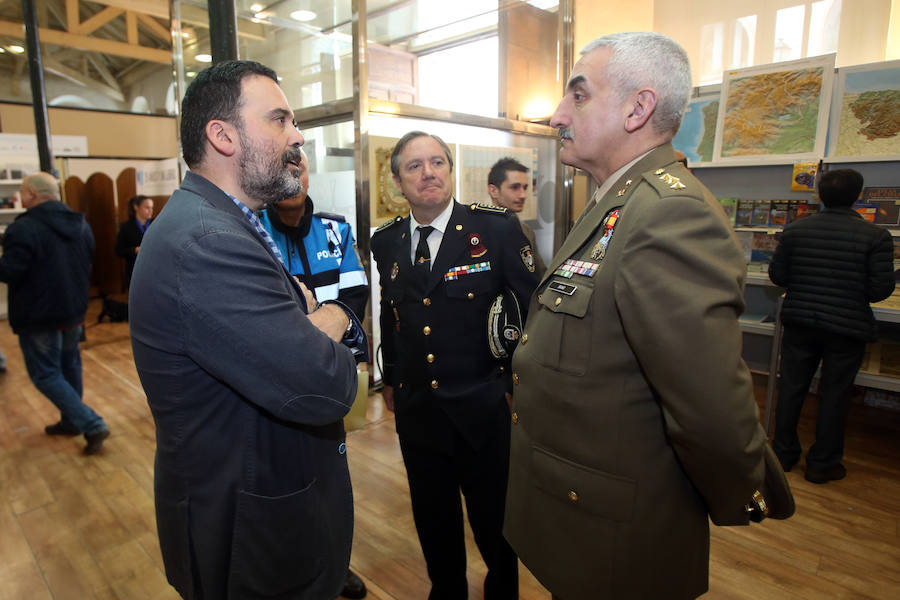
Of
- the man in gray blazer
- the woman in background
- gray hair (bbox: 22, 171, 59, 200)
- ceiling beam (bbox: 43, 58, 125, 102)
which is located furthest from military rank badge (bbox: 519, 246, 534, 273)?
ceiling beam (bbox: 43, 58, 125, 102)

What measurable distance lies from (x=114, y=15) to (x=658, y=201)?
10.9 metres

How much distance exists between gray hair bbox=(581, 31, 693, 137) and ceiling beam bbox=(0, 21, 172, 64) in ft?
34.1

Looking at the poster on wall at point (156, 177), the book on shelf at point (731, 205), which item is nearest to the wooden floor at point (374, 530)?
the book on shelf at point (731, 205)

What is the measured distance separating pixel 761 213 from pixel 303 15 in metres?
4.03

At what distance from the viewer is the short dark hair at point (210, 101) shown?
3.55ft

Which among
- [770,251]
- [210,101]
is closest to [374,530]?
[210,101]

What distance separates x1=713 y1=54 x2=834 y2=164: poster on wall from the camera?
3777mm

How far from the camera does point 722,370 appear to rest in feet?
2.89

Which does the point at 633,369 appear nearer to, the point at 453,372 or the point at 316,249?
the point at 453,372

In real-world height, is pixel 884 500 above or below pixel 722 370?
below

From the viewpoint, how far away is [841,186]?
2.84m

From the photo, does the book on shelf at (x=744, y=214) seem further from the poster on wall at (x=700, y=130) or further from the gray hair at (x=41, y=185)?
the gray hair at (x=41, y=185)

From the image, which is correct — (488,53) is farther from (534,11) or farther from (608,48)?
(608,48)

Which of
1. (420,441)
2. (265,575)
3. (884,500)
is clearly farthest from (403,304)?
(884,500)
